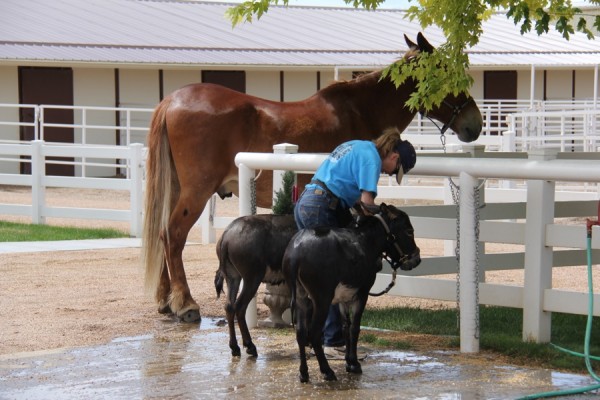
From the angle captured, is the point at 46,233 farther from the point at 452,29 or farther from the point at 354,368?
the point at 354,368

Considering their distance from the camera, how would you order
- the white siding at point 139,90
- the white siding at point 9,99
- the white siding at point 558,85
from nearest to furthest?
the white siding at point 9,99 < the white siding at point 139,90 < the white siding at point 558,85

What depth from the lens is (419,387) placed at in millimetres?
6730

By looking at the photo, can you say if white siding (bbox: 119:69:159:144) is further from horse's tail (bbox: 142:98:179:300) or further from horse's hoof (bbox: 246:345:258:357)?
horse's hoof (bbox: 246:345:258:357)

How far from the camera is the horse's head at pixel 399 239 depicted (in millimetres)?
7055

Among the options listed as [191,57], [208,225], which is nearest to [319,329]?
[208,225]

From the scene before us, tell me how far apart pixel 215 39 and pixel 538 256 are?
2657 centimetres

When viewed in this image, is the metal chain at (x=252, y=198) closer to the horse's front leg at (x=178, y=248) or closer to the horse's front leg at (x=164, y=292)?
the horse's front leg at (x=178, y=248)

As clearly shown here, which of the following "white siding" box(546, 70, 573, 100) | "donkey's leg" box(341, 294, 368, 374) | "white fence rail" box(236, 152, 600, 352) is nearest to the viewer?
"donkey's leg" box(341, 294, 368, 374)

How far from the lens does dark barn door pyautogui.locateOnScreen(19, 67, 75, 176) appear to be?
2945 cm

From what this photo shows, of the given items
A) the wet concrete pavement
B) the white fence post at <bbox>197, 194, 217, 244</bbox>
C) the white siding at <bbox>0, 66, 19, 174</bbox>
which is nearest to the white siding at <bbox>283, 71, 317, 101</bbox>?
the white siding at <bbox>0, 66, 19, 174</bbox>

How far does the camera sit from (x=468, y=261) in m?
7.62

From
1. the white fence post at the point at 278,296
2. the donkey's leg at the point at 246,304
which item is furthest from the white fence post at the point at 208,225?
the donkey's leg at the point at 246,304

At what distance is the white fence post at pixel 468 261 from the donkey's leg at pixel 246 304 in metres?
1.38

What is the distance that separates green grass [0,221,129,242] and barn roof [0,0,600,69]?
37.0 feet
